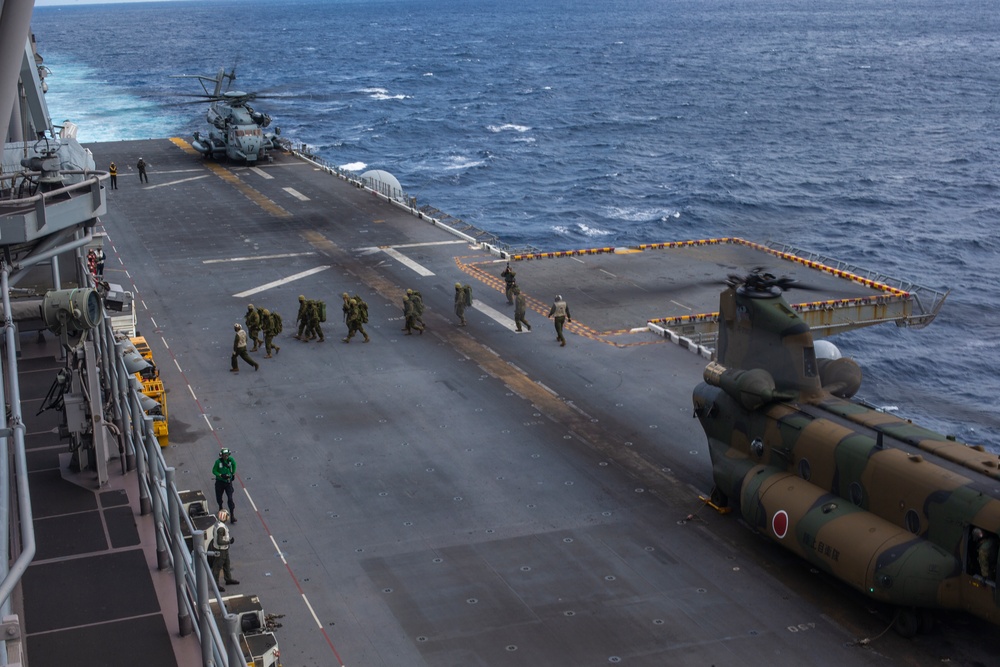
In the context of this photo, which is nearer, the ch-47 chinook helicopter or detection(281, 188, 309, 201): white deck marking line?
the ch-47 chinook helicopter

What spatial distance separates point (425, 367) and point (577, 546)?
38.5ft

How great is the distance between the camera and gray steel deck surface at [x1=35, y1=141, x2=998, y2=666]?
64.1 ft

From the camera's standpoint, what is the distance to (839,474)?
68.1ft

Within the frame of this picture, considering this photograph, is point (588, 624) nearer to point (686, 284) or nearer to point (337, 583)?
point (337, 583)

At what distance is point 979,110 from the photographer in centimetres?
12244

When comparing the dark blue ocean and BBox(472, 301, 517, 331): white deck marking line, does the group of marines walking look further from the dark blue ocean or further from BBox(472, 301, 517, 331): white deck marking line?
the dark blue ocean

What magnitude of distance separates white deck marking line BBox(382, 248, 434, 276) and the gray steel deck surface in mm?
253

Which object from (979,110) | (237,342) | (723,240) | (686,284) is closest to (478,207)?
(723,240)

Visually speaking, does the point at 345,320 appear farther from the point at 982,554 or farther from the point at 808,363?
the point at 982,554

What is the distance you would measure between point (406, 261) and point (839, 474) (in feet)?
90.2

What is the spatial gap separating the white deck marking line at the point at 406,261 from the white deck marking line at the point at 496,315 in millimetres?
4767

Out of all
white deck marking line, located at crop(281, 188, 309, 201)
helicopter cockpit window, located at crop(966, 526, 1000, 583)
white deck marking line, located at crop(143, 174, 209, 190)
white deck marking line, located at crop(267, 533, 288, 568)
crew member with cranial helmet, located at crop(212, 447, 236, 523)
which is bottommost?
white deck marking line, located at crop(143, 174, 209, 190)

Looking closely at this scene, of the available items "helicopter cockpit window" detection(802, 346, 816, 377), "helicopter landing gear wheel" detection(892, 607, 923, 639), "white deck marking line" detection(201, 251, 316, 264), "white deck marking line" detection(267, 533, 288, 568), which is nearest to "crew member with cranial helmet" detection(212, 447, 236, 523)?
"white deck marking line" detection(267, 533, 288, 568)

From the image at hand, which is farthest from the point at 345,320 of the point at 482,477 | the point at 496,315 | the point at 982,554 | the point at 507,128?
the point at 507,128
